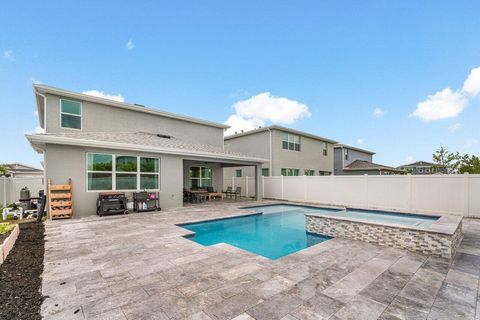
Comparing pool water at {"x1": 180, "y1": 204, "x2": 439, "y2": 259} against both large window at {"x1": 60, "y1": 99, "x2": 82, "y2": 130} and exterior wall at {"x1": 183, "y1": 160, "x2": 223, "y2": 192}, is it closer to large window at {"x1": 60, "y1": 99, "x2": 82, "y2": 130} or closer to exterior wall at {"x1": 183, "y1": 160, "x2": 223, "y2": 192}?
exterior wall at {"x1": 183, "y1": 160, "x2": 223, "y2": 192}

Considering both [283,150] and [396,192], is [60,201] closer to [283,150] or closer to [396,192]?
[396,192]

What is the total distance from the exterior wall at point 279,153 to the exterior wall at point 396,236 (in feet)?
37.7

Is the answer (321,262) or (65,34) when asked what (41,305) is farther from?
Result: (65,34)

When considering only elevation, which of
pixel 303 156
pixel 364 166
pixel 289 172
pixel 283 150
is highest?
pixel 283 150

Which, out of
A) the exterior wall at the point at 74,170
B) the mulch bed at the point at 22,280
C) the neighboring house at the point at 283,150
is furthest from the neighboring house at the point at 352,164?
the mulch bed at the point at 22,280

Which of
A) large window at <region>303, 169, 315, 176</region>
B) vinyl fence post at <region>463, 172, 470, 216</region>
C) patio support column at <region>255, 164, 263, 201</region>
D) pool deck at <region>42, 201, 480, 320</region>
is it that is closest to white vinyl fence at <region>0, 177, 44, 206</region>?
pool deck at <region>42, 201, 480, 320</region>

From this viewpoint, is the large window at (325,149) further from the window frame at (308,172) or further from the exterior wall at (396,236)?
the exterior wall at (396,236)

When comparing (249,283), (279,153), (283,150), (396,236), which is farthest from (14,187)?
(396,236)

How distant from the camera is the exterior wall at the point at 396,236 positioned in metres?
4.64

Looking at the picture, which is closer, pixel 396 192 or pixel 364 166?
pixel 396 192

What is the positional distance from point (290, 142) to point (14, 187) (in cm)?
1895

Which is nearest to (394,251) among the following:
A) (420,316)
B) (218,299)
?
(420,316)

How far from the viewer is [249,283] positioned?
335 centimetres

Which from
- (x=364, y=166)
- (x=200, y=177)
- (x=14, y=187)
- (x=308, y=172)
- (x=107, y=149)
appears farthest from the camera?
(x=364, y=166)
